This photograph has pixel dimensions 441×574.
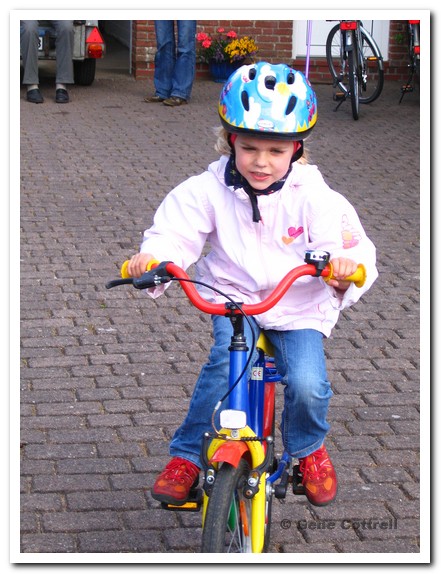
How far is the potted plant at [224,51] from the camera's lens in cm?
1418

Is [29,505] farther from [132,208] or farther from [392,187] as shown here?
[392,187]

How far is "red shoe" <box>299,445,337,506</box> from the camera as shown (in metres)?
4.14

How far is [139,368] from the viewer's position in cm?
589

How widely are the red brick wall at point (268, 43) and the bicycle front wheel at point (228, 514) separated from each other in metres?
11.6

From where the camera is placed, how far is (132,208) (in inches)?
357

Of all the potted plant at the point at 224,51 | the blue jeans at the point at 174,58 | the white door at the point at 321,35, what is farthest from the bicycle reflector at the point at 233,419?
the white door at the point at 321,35

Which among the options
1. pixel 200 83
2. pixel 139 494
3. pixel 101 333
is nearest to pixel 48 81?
pixel 200 83

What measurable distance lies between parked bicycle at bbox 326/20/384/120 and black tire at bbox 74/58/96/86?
9.83 feet

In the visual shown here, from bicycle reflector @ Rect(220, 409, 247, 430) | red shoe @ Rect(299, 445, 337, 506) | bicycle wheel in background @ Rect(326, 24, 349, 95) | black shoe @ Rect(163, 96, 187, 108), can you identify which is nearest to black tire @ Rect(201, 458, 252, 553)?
bicycle reflector @ Rect(220, 409, 247, 430)

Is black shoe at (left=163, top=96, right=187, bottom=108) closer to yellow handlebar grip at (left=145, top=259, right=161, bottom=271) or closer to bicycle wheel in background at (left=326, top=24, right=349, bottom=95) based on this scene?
bicycle wheel in background at (left=326, top=24, right=349, bottom=95)

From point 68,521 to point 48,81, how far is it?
10.9 m

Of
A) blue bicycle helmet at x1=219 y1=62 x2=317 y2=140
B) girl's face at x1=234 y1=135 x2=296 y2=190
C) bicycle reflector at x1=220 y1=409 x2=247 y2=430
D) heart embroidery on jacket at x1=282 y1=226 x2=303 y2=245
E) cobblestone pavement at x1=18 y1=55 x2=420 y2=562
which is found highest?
blue bicycle helmet at x1=219 y1=62 x2=317 y2=140

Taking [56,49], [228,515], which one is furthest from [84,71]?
[228,515]
